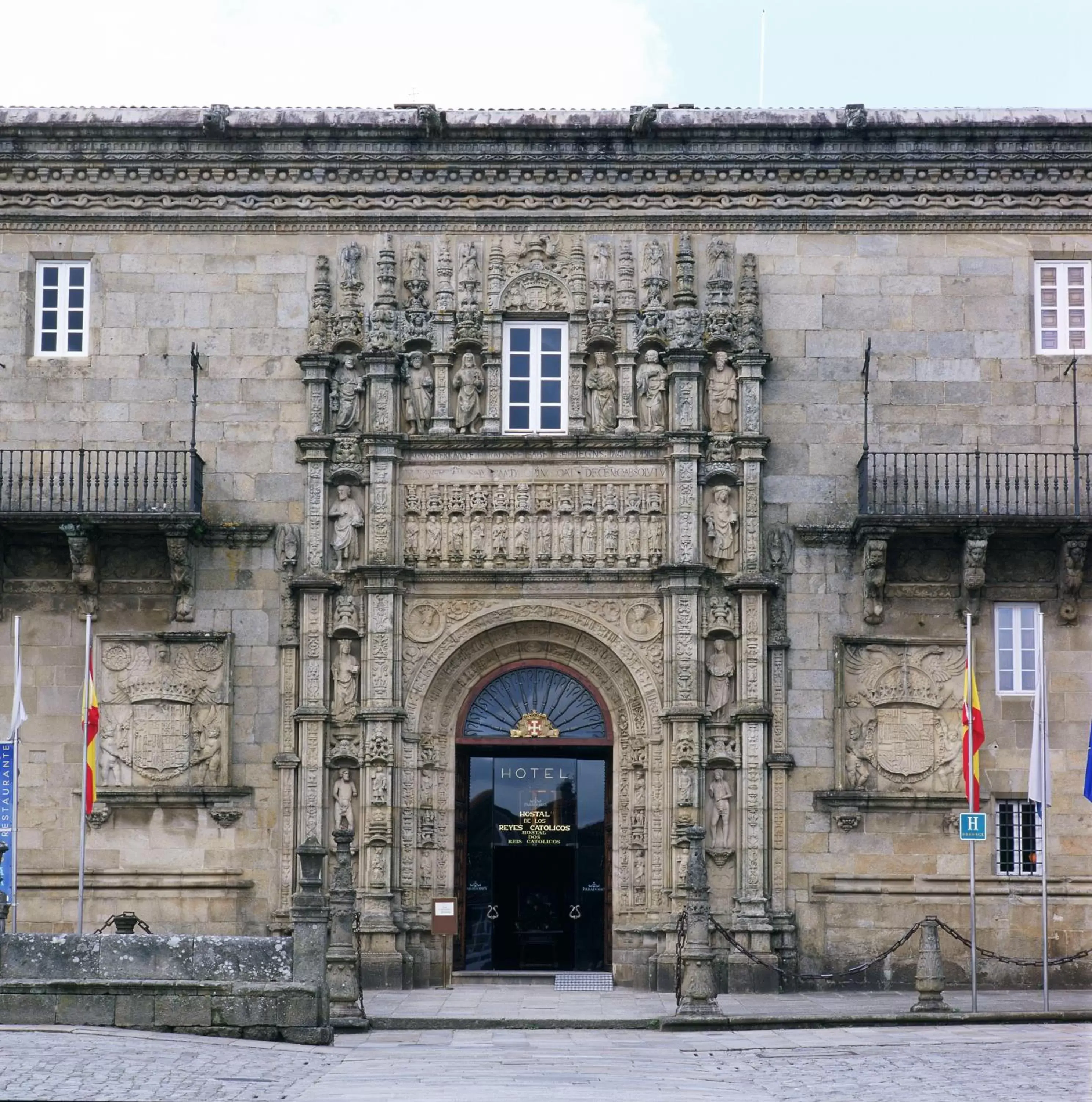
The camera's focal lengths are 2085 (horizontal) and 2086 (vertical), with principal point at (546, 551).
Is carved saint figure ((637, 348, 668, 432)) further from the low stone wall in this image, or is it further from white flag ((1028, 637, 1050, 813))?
the low stone wall

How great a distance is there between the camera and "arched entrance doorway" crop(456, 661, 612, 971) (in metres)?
30.0

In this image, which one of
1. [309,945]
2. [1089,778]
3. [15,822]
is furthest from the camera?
[15,822]

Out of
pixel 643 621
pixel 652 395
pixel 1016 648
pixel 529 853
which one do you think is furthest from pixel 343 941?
pixel 1016 648

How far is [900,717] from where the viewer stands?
29109mm

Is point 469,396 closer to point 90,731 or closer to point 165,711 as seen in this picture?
point 165,711

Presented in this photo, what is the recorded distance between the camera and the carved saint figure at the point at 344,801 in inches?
1142

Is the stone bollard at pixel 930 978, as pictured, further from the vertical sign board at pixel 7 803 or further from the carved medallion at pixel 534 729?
the vertical sign board at pixel 7 803

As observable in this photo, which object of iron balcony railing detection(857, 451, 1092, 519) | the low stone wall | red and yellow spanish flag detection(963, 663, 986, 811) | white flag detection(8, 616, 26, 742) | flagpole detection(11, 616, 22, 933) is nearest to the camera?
the low stone wall

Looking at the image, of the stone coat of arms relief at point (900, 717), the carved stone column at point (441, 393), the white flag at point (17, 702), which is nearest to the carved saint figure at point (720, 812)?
the stone coat of arms relief at point (900, 717)

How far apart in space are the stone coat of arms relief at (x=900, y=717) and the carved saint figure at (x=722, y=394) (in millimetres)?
3559

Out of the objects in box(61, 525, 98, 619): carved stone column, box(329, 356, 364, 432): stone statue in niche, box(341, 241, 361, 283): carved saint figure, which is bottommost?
box(61, 525, 98, 619): carved stone column

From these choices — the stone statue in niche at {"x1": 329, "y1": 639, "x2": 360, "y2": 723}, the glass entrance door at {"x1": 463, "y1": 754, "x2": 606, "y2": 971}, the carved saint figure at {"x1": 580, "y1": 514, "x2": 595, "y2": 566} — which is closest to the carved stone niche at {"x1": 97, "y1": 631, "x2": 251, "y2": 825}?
the stone statue in niche at {"x1": 329, "y1": 639, "x2": 360, "y2": 723}

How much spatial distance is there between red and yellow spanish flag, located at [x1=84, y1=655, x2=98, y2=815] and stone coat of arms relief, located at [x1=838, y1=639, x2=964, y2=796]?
10.2m

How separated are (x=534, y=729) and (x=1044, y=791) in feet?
23.9
